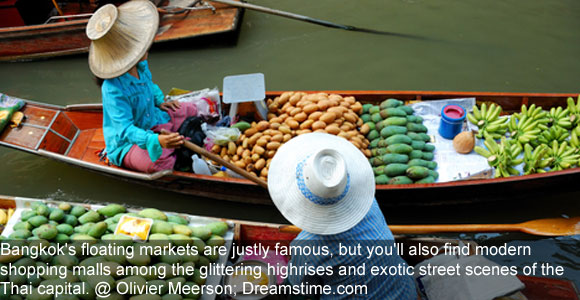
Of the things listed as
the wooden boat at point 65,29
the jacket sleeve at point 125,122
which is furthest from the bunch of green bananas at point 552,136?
the wooden boat at point 65,29

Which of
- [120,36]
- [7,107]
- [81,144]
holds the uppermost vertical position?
[120,36]

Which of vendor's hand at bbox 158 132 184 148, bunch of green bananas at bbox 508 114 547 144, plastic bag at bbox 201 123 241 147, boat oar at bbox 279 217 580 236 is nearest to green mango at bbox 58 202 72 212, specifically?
vendor's hand at bbox 158 132 184 148

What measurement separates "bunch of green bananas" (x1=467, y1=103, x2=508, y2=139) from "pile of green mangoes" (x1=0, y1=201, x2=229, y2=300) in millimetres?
2690

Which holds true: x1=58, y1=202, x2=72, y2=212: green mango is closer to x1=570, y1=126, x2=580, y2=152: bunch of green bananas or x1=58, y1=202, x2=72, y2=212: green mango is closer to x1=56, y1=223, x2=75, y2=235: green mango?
x1=56, y1=223, x2=75, y2=235: green mango

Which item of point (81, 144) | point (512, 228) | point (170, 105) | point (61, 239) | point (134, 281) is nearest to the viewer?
point (134, 281)

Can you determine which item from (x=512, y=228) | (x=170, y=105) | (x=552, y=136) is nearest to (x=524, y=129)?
(x=552, y=136)

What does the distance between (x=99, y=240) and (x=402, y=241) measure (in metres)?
2.09

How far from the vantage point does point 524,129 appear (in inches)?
147

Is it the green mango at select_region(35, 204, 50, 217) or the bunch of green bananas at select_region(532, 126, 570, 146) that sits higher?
the bunch of green bananas at select_region(532, 126, 570, 146)

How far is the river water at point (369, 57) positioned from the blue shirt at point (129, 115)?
127 cm

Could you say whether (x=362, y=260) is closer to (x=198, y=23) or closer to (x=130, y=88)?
(x=130, y=88)

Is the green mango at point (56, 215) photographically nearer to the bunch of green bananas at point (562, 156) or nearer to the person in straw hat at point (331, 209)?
the person in straw hat at point (331, 209)

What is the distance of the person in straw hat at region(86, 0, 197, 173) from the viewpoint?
122 inches

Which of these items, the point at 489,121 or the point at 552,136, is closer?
the point at 552,136
